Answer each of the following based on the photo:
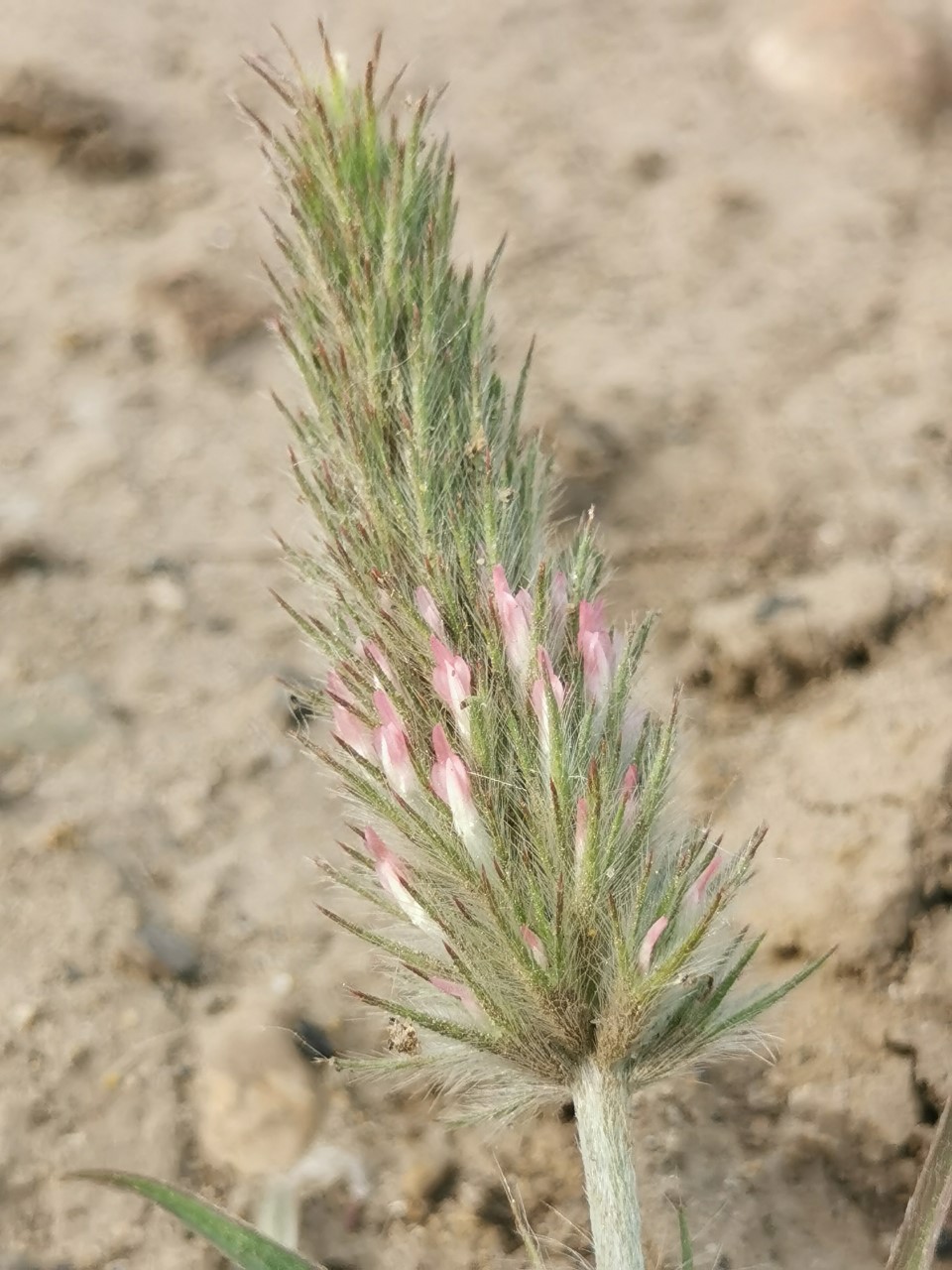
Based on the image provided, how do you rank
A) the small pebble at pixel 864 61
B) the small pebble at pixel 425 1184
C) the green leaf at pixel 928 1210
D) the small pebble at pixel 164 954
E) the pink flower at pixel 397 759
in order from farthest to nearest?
the small pebble at pixel 864 61
the small pebble at pixel 164 954
the small pebble at pixel 425 1184
the pink flower at pixel 397 759
the green leaf at pixel 928 1210

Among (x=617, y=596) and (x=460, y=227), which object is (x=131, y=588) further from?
(x=460, y=227)

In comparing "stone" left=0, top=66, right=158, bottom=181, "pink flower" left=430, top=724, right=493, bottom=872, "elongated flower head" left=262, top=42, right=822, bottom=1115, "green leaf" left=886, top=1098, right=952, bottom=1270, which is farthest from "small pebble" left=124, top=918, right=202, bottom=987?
"stone" left=0, top=66, right=158, bottom=181

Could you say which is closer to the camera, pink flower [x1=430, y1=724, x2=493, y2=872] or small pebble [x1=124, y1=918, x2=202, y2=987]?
pink flower [x1=430, y1=724, x2=493, y2=872]

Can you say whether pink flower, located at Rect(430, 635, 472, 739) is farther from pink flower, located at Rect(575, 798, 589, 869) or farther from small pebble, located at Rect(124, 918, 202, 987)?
small pebble, located at Rect(124, 918, 202, 987)

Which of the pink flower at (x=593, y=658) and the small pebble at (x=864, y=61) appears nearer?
the pink flower at (x=593, y=658)

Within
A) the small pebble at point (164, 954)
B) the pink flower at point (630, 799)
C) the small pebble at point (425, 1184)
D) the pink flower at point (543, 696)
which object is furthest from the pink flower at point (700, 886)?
the small pebble at point (164, 954)

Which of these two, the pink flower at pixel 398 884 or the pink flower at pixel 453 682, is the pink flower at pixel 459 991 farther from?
the pink flower at pixel 453 682

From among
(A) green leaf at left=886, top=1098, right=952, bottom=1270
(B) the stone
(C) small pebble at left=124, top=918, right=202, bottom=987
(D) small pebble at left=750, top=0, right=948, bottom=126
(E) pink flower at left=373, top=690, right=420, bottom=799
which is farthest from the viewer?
(D) small pebble at left=750, top=0, right=948, bottom=126
